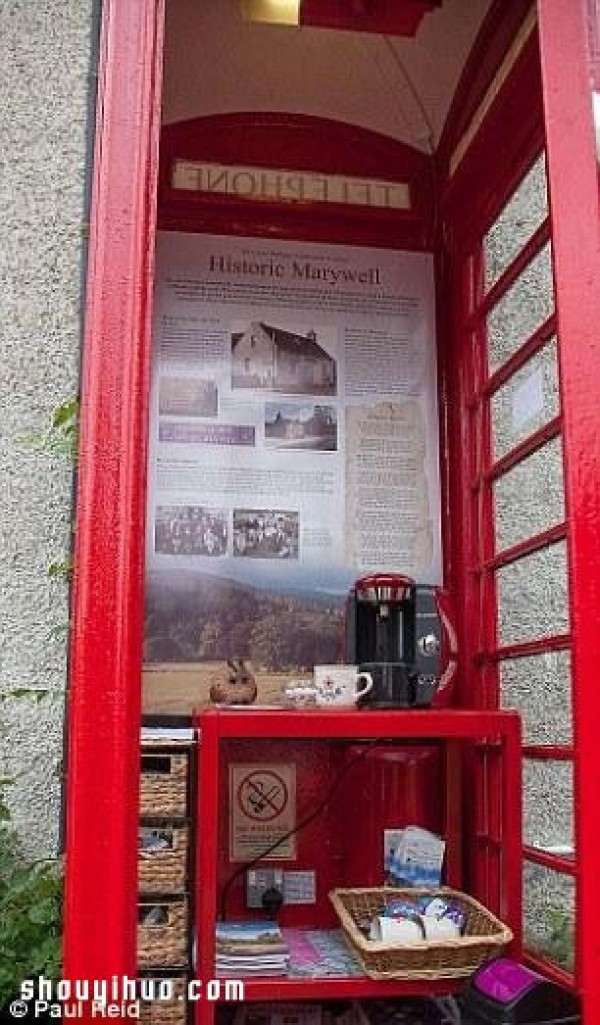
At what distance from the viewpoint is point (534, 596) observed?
281 centimetres

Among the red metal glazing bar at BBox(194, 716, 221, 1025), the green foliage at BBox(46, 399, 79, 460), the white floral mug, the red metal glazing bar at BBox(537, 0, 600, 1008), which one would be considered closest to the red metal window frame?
the red metal glazing bar at BBox(537, 0, 600, 1008)

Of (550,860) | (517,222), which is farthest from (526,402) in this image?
(550,860)

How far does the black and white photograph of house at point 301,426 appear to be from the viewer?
10.4ft

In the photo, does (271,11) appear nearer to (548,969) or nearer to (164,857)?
(164,857)

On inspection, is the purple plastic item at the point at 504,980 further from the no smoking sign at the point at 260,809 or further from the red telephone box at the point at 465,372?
the no smoking sign at the point at 260,809

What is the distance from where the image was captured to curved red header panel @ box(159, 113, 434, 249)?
10.7 ft

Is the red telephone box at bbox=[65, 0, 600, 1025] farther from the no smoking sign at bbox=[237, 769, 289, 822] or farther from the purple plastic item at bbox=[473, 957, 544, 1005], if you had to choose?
the no smoking sign at bbox=[237, 769, 289, 822]

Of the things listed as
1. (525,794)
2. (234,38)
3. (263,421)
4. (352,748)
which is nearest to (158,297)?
(263,421)

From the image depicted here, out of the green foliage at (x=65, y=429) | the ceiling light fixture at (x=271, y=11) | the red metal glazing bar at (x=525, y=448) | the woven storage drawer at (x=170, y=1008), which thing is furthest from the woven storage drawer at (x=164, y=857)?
the ceiling light fixture at (x=271, y=11)

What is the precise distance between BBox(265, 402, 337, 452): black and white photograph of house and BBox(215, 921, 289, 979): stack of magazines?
1241 mm

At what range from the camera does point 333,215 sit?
3.31m

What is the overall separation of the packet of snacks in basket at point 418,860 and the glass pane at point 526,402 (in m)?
0.99

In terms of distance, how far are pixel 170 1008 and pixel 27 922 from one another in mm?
632

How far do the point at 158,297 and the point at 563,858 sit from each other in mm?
1779
